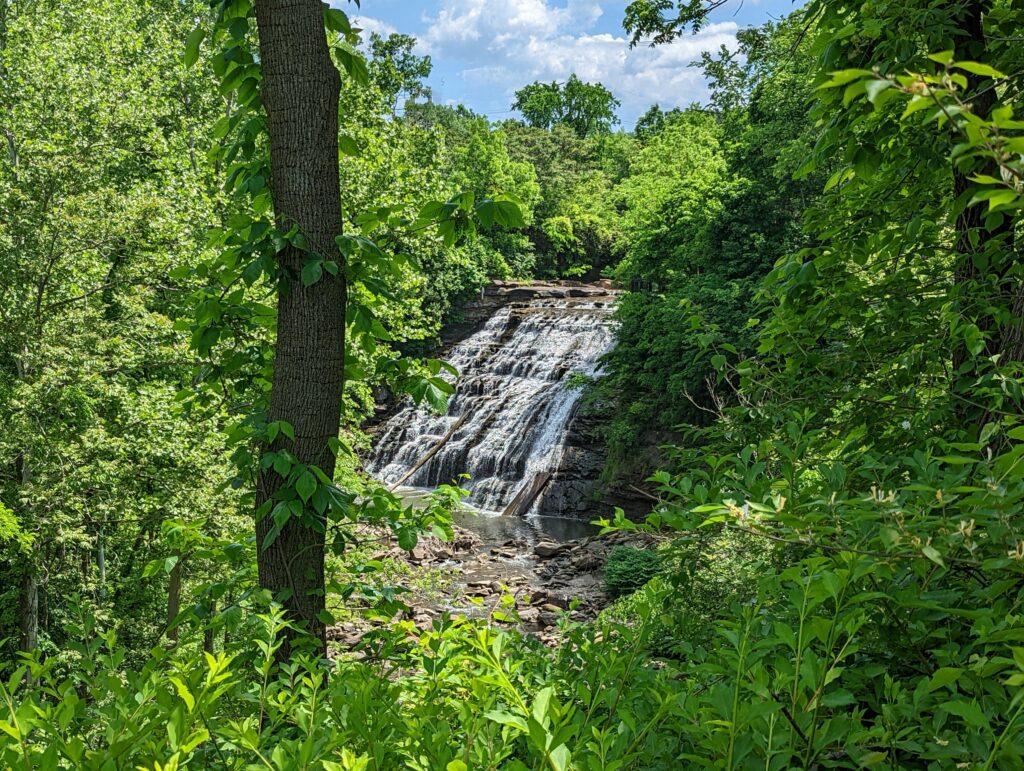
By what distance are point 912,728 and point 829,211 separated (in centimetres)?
293

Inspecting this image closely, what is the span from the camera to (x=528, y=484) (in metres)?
20.2

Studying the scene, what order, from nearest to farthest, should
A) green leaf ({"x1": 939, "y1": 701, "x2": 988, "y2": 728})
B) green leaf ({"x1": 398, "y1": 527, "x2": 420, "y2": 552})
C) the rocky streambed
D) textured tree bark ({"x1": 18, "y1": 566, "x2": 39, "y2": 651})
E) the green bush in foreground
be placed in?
green leaf ({"x1": 939, "y1": 701, "x2": 988, "y2": 728}) → the green bush in foreground → green leaf ({"x1": 398, "y1": 527, "x2": 420, "y2": 552}) → textured tree bark ({"x1": 18, "y1": 566, "x2": 39, "y2": 651}) → the rocky streambed

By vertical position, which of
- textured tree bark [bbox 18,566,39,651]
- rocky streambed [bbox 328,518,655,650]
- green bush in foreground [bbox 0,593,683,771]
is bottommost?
rocky streambed [bbox 328,518,655,650]

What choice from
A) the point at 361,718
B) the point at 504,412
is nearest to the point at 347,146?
the point at 361,718

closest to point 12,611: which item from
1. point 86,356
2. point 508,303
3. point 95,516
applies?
point 95,516

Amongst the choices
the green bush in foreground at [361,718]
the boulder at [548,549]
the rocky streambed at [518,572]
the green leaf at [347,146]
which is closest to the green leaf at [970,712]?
the green bush in foreground at [361,718]

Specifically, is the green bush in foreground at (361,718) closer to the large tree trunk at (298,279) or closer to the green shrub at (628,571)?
the large tree trunk at (298,279)

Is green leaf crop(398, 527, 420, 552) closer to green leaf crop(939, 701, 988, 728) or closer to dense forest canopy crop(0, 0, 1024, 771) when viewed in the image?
dense forest canopy crop(0, 0, 1024, 771)

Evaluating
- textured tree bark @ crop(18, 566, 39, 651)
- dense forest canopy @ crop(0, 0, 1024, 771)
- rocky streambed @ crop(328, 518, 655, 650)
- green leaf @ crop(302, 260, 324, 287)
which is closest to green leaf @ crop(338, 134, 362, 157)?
dense forest canopy @ crop(0, 0, 1024, 771)

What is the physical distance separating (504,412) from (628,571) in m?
10.0

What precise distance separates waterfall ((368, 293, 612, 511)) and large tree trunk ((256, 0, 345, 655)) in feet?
57.1

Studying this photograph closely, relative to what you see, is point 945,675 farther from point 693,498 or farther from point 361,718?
point 361,718

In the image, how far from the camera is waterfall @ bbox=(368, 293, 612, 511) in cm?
2094

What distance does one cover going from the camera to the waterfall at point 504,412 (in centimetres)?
2094
